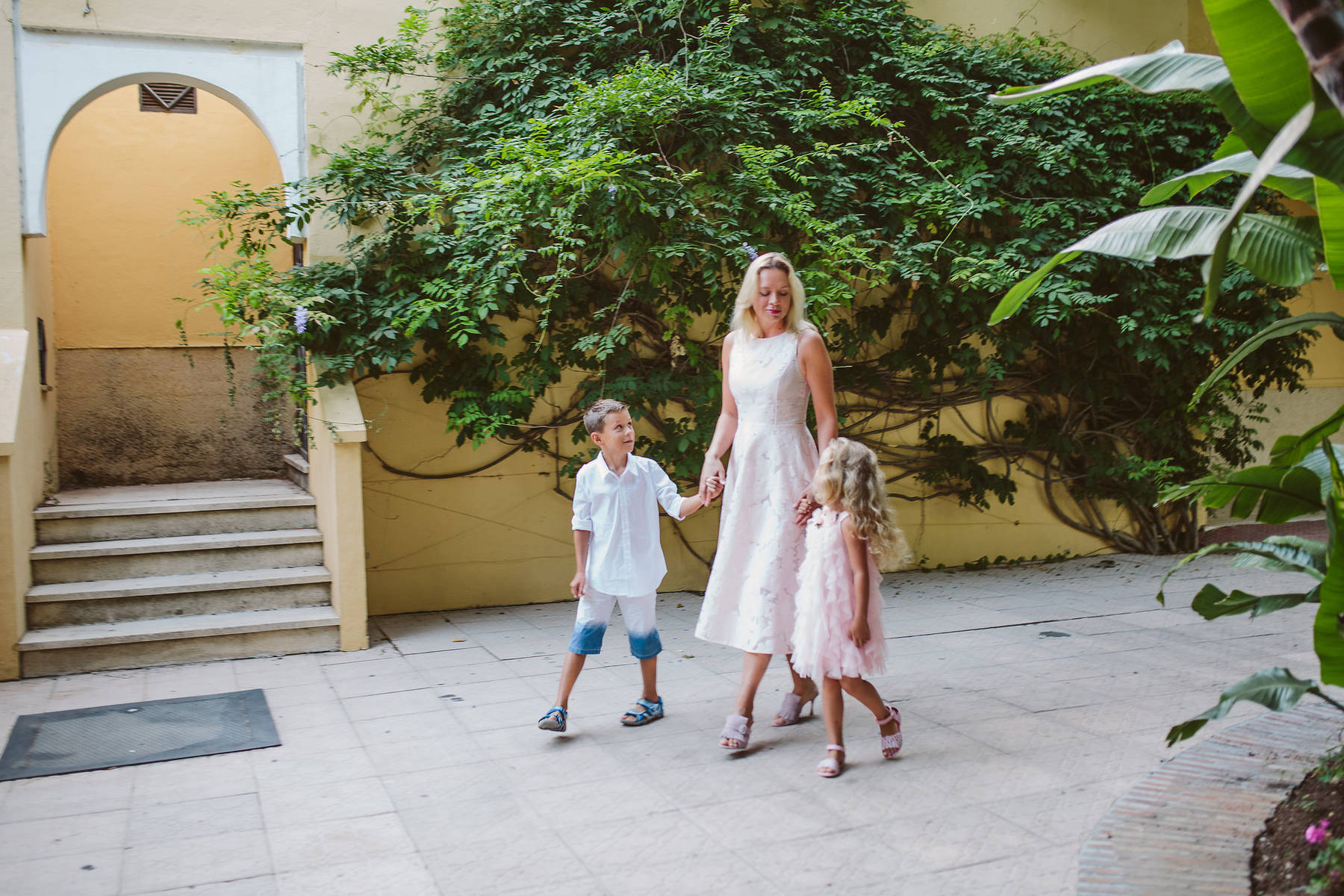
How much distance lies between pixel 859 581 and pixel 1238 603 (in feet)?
4.22

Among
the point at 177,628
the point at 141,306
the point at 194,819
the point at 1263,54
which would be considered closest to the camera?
the point at 1263,54

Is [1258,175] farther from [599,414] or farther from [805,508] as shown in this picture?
[599,414]

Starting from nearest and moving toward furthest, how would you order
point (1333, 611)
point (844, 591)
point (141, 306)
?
1. point (1333, 611)
2. point (844, 591)
3. point (141, 306)

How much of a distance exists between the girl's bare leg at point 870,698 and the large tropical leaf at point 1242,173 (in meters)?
2.01

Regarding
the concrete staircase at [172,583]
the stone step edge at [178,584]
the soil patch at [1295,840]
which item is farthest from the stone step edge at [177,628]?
the soil patch at [1295,840]

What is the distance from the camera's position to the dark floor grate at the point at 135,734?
4.18 m

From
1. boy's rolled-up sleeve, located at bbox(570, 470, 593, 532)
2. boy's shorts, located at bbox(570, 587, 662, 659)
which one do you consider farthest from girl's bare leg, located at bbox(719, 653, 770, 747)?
boy's rolled-up sleeve, located at bbox(570, 470, 593, 532)

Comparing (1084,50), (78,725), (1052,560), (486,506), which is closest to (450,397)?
(486,506)

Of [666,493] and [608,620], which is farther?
[666,493]

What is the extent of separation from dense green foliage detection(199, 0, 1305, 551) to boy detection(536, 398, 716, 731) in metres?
2.02

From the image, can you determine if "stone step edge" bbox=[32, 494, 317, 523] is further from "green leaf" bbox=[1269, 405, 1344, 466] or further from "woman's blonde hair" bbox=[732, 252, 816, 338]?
"green leaf" bbox=[1269, 405, 1344, 466]

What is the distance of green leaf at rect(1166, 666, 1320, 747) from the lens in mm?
2795

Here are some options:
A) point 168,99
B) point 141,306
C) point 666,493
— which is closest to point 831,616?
point 666,493

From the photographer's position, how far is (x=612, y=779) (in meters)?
3.89
